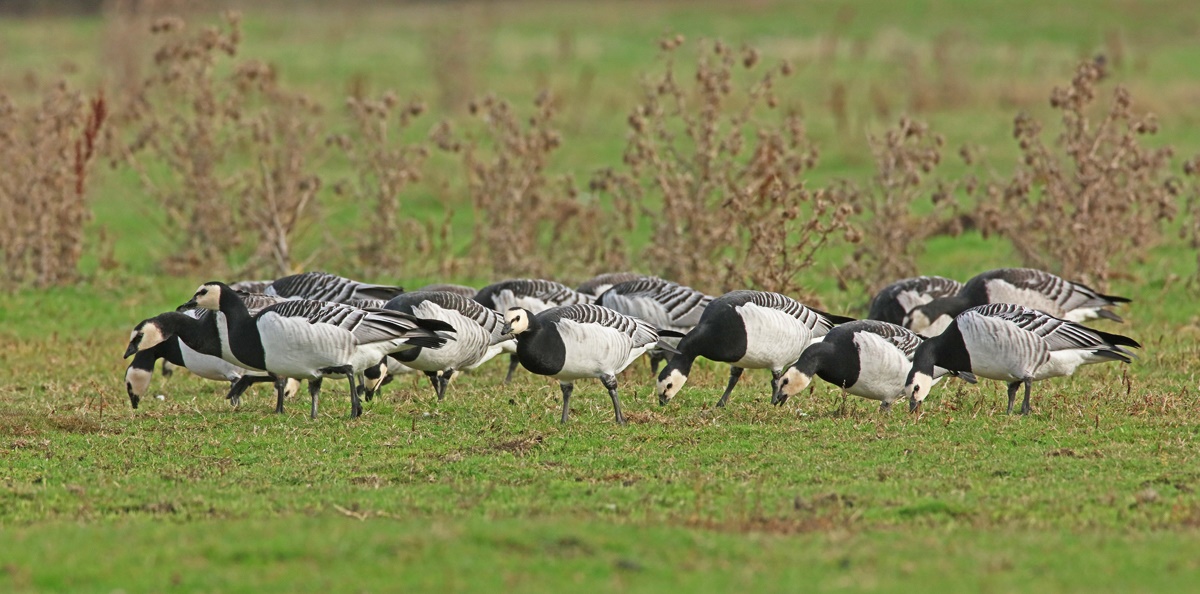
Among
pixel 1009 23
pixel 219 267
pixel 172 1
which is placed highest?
pixel 1009 23

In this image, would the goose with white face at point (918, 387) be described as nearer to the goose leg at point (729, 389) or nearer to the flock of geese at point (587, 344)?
the flock of geese at point (587, 344)

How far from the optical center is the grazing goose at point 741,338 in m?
13.3

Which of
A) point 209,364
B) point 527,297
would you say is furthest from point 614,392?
point 209,364

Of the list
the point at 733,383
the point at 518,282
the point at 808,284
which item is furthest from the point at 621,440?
the point at 808,284

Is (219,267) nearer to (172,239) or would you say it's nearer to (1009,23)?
(172,239)

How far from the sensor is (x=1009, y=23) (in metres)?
59.7

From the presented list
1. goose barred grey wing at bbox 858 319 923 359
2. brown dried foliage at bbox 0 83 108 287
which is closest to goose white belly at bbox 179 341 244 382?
goose barred grey wing at bbox 858 319 923 359

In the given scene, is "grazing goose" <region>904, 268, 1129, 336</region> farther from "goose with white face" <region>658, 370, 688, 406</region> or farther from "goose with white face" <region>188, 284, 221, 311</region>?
"goose with white face" <region>188, 284, 221, 311</region>

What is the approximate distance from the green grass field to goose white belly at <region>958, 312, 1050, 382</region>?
42 centimetres

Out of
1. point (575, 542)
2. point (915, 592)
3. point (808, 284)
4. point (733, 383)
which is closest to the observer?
point (915, 592)

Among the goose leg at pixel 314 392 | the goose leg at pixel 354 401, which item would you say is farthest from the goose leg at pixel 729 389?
the goose leg at pixel 314 392

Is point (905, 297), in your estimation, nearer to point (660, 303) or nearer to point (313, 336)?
point (660, 303)

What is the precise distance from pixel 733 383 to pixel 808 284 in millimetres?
7673

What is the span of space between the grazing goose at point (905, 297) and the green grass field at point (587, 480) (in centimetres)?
155
